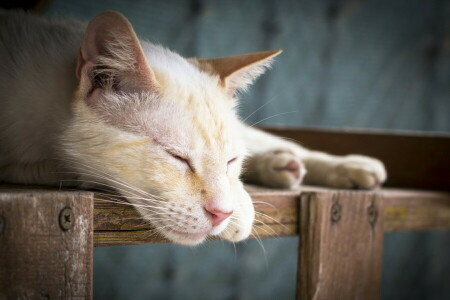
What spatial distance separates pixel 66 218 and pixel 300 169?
0.81 m

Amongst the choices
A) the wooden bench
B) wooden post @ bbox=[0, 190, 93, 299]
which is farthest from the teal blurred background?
wooden post @ bbox=[0, 190, 93, 299]

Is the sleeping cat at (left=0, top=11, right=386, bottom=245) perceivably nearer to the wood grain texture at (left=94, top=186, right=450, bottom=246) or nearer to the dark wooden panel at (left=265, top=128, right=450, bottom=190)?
the wood grain texture at (left=94, top=186, right=450, bottom=246)

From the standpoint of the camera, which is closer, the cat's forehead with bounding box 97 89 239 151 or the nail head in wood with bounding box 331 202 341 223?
the cat's forehead with bounding box 97 89 239 151

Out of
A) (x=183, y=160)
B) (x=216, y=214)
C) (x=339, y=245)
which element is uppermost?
(x=183, y=160)

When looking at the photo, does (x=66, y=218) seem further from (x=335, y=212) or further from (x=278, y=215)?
(x=335, y=212)

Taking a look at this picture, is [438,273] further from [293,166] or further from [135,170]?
[135,170]

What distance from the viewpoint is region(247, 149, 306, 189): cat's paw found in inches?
59.8

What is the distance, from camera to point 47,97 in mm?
1157

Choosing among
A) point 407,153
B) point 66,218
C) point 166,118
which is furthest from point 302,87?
point 66,218

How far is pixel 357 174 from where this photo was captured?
5.16 ft

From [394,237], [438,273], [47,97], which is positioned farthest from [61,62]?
[438,273]

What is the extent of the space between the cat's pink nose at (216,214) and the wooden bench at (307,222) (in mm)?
137

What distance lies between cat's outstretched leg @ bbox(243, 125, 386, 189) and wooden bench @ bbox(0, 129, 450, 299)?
61mm

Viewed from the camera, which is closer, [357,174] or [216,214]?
[216,214]
